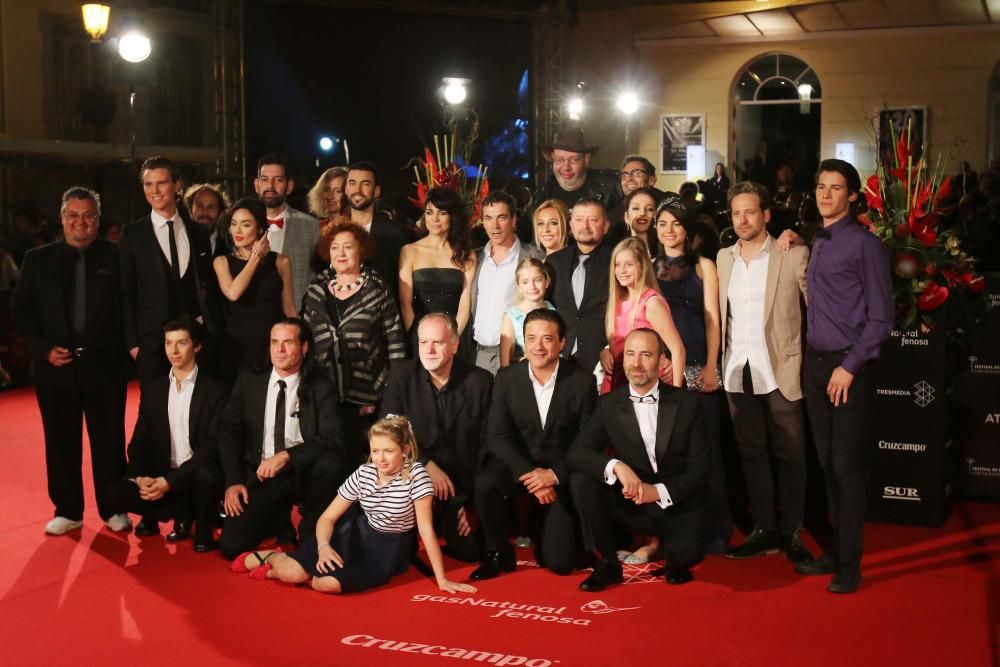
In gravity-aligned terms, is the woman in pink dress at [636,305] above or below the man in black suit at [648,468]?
above

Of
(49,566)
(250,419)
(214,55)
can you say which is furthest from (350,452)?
(214,55)

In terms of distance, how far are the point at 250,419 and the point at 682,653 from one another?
2.32 m

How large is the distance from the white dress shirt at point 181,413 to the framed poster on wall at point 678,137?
36.6ft

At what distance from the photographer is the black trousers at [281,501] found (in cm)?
510

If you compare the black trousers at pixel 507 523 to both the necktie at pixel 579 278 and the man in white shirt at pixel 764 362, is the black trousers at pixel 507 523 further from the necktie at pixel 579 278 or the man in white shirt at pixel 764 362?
the necktie at pixel 579 278

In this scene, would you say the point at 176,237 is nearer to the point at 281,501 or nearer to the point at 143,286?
the point at 143,286

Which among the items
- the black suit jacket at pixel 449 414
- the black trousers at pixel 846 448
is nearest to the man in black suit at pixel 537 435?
the black suit jacket at pixel 449 414

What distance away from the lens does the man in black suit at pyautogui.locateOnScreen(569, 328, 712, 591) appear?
4.78 m

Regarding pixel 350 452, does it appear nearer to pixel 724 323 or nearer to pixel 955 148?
pixel 724 323

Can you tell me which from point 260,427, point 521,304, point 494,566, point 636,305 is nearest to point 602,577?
point 494,566

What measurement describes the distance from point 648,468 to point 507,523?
0.65 m

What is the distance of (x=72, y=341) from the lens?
18.2 ft

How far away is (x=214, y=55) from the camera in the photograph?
41.7 feet

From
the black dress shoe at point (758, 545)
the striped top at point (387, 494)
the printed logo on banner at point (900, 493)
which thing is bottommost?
the black dress shoe at point (758, 545)
